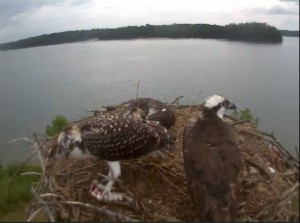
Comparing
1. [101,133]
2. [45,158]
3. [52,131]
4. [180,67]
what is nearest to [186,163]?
[101,133]

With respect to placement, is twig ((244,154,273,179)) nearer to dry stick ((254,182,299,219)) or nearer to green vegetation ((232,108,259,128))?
dry stick ((254,182,299,219))

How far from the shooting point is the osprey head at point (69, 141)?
11.9 feet

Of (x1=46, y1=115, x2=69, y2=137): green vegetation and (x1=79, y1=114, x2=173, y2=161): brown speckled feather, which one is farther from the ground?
(x1=79, y1=114, x2=173, y2=161): brown speckled feather

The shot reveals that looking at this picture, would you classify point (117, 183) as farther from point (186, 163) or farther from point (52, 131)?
point (52, 131)

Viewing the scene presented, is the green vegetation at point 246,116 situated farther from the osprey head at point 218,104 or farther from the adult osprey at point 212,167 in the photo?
the adult osprey at point 212,167

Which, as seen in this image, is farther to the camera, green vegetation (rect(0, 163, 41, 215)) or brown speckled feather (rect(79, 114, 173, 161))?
green vegetation (rect(0, 163, 41, 215))

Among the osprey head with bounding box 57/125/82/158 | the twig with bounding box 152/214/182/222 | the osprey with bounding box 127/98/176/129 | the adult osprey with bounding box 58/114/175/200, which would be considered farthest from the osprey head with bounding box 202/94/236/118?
the osprey head with bounding box 57/125/82/158

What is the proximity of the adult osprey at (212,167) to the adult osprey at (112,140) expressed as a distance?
353 millimetres

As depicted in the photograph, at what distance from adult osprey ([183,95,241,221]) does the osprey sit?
3.34 ft

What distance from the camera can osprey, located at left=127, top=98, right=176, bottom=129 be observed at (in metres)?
4.62

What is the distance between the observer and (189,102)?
591 centimetres

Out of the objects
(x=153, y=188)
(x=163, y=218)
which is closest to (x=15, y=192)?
(x=153, y=188)

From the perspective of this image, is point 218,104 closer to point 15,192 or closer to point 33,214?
point 33,214

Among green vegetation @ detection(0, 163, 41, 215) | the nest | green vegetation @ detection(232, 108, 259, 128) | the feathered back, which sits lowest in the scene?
green vegetation @ detection(0, 163, 41, 215)
